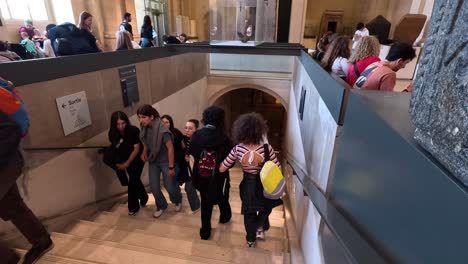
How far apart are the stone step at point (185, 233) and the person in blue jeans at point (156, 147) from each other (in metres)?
0.41

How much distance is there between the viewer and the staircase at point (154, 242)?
249 cm

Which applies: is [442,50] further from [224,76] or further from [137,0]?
[137,0]

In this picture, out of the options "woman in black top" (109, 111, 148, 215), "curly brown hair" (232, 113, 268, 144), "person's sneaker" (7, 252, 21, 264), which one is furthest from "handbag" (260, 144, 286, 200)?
"person's sneaker" (7, 252, 21, 264)

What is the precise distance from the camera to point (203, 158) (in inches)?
106

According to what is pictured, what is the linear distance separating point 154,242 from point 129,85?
2576 millimetres

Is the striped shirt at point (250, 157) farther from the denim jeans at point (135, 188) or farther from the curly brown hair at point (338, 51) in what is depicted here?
the curly brown hair at point (338, 51)

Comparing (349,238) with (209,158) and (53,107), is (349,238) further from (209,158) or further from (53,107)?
(53,107)

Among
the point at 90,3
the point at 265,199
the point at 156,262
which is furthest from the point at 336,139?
the point at 90,3

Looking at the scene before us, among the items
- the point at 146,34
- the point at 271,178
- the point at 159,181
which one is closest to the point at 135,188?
the point at 159,181

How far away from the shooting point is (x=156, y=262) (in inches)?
97.5

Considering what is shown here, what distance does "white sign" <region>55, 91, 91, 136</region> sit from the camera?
2.94 meters

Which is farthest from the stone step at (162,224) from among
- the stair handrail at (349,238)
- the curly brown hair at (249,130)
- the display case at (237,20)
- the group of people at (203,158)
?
the display case at (237,20)

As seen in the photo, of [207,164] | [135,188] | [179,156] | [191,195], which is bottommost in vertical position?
[191,195]

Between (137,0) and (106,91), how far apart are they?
31.7ft
